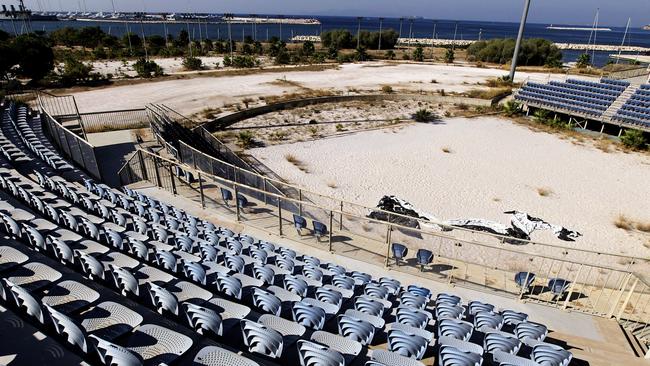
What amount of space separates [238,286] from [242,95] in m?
36.4

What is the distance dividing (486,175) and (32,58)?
49613 millimetres

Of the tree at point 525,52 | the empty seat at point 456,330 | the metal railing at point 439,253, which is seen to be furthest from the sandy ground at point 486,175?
→ the tree at point 525,52

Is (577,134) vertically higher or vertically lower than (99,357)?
lower

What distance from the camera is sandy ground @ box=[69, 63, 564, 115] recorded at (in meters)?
37.6

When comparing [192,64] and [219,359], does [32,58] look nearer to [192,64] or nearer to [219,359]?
[192,64]

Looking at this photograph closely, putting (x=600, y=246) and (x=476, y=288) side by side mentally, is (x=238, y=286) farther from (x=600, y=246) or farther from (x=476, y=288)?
(x=600, y=246)

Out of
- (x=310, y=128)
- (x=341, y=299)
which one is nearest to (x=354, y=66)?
(x=310, y=128)

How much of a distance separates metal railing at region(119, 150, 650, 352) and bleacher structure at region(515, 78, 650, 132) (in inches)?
865

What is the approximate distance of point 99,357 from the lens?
5.54 metres

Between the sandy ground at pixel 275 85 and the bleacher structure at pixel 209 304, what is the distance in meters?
26.2

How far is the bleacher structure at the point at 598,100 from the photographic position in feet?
99.8

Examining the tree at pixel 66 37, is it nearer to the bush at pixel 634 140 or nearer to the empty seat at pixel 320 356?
the bush at pixel 634 140

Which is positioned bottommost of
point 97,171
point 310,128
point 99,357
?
point 310,128

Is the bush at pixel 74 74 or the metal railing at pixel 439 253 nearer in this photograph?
the metal railing at pixel 439 253
